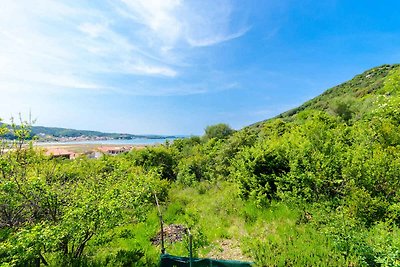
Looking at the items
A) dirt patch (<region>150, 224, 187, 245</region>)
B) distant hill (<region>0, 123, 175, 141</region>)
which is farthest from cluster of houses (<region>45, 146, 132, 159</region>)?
dirt patch (<region>150, 224, 187, 245</region>)

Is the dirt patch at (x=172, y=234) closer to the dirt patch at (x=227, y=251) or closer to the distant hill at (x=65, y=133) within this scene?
the dirt patch at (x=227, y=251)

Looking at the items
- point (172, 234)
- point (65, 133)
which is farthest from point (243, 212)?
point (65, 133)

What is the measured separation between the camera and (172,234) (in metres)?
7.16

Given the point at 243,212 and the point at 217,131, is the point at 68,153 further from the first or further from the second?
the point at 217,131

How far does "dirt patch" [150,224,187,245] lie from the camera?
6.80m

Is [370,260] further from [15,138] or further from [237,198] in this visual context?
[15,138]

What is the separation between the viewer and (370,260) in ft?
12.9

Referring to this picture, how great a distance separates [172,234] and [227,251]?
212 centimetres

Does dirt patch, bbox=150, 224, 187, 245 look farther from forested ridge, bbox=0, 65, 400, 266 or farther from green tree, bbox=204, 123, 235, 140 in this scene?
green tree, bbox=204, 123, 235, 140

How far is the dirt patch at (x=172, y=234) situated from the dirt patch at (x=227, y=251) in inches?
41.0

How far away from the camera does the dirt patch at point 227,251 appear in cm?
531

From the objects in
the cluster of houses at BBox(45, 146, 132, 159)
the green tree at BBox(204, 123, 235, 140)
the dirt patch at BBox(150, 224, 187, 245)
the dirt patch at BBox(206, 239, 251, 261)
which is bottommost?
the dirt patch at BBox(150, 224, 187, 245)

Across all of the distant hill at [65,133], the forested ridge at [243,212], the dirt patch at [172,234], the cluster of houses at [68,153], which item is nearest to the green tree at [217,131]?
the cluster of houses at [68,153]

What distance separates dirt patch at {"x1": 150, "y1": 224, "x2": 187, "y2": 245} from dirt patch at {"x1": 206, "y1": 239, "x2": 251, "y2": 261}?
1.04 metres
